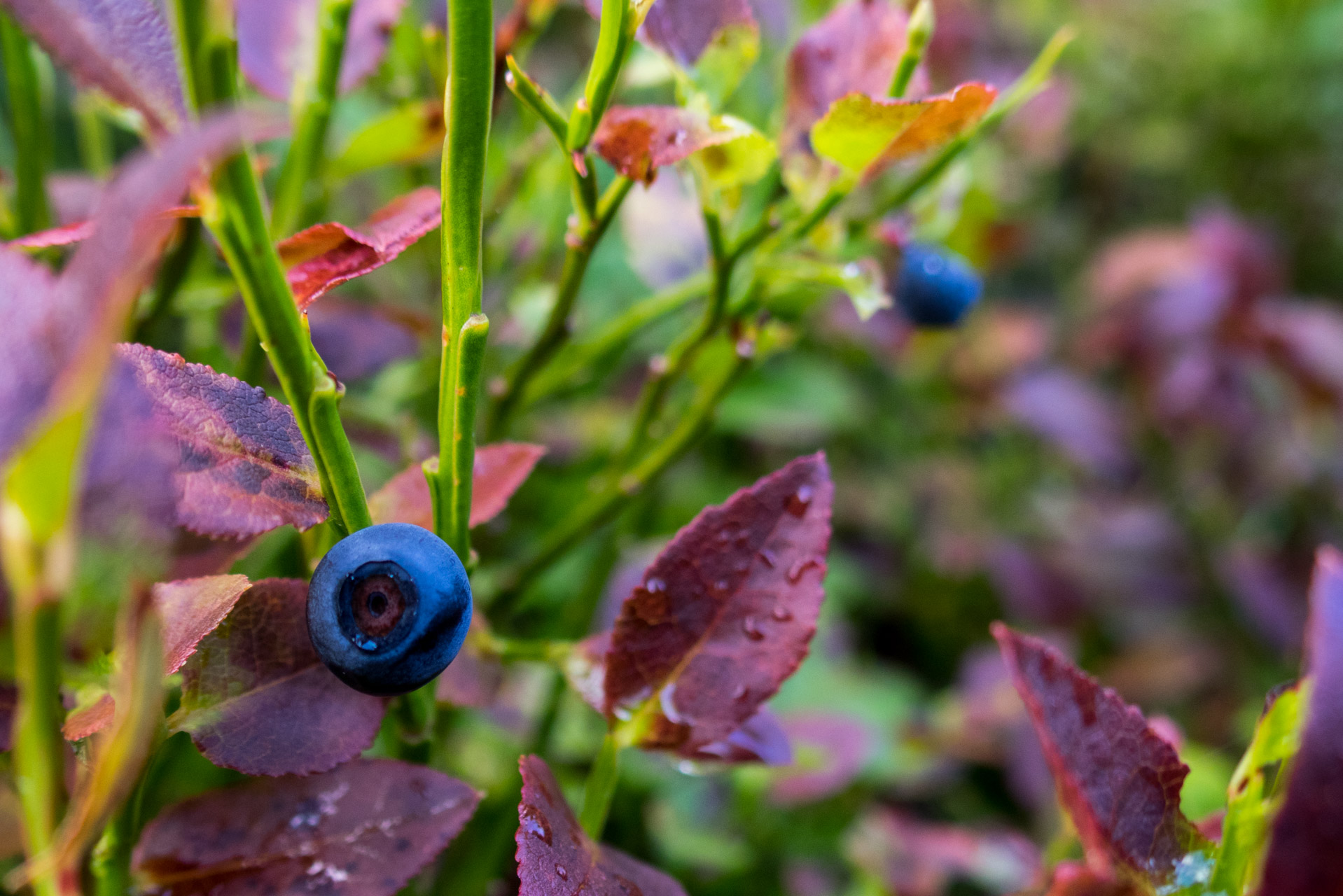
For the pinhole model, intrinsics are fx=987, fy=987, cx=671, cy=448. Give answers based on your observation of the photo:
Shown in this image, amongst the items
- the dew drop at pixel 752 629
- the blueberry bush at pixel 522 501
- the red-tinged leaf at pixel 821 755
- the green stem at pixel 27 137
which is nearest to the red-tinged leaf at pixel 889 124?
the blueberry bush at pixel 522 501

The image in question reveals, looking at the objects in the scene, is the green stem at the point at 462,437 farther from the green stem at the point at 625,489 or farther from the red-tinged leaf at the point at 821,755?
the red-tinged leaf at the point at 821,755

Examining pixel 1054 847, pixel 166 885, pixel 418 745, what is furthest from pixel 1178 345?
pixel 166 885

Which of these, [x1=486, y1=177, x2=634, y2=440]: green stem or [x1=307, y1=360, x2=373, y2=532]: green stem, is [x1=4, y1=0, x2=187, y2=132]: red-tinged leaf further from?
[x1=486, y1=177, x2=634, y2=440]: green stem

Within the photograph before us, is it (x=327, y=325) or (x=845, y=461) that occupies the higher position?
(x=845, y=461)

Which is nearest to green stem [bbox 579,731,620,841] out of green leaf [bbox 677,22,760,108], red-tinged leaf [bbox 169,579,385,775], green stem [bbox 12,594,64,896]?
red-tinged leaf [bbox 169,579,385,775]

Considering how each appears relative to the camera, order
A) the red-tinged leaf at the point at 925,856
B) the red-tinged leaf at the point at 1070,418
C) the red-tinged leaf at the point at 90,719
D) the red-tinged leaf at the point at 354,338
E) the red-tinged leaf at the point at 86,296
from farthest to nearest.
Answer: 1. the red-tinged leaf at the point at 1070,418
2. the red-tinged leaf at the point at 925,856
3. the red-tinged leaf at the point at 354,338
4. the red-tinged leaf at the point at 90,719
5. the red-tinged leaf at the point at 86,296

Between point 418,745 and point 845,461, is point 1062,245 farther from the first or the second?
point 418,745
